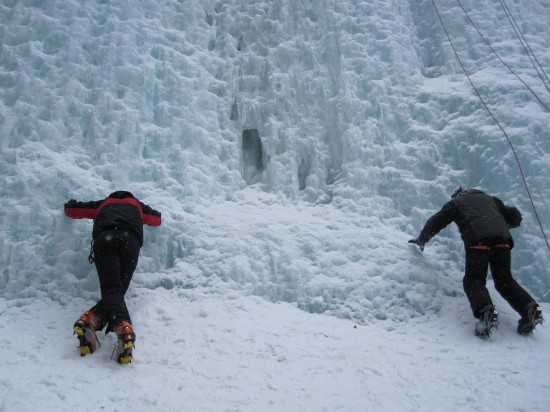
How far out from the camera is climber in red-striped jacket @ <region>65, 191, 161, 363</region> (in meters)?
3.76

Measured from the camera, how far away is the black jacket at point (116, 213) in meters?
4.27

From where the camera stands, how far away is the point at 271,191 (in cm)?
623

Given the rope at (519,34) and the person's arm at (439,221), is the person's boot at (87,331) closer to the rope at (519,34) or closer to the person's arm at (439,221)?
the person's arm at (439,221)

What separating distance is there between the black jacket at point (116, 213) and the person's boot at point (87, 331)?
2.49 feet

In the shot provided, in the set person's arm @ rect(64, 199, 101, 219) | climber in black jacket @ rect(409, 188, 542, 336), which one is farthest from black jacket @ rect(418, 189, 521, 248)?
person's arm @ rect(64, 199, 101, 219)

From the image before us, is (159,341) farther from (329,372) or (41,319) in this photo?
(329,372)

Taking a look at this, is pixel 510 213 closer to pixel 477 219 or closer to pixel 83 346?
pixel 477 219

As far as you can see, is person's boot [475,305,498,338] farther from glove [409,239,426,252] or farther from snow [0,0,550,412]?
glove [409,239,426,252]

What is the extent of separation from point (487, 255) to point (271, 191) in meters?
2.71

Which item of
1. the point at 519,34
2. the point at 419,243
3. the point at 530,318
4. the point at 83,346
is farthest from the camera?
the point at 519,34

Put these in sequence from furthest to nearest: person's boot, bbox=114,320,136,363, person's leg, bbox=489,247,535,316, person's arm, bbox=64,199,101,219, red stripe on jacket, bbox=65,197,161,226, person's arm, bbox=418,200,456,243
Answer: person's arm, bbox=418,200,456,243 → person's arm, bbox=64,199,101,219 → red stripe on jacket, bbox=65,197,161,226 → person's leg, bbox=489,247,535,316 → person's boot, bbox=114,320,136,363

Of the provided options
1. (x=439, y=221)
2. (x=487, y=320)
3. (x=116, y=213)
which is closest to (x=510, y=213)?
(x=439, y=221)

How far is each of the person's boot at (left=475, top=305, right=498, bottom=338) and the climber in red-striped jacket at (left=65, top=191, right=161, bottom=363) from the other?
119 inches

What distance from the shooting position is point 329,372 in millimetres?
3982
